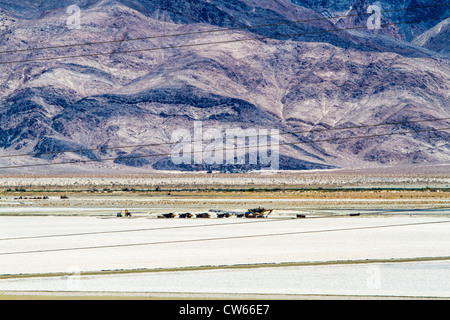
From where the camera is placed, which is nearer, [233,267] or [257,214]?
[233,267]

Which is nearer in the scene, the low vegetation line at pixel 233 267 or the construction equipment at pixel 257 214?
the low vegetation line at pixel 233 267

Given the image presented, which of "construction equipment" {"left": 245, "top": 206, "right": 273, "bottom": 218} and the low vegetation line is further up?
"construction equipment" {"left": 245, "top": 206, "right": 273, "bottom": 218}

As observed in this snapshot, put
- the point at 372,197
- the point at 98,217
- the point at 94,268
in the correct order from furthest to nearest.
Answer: the point at 372,197, the point at 98,217, the point at 94,268

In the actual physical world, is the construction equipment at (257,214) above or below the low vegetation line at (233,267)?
above

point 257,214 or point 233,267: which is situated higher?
point 257,214

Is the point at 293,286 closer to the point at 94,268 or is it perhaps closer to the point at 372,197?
the point at 94,268

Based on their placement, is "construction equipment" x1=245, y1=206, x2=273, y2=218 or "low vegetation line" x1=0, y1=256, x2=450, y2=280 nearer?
"low vegetation line" x1=0, y1=256, x2=450, y2=280

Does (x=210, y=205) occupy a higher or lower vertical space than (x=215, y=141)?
lower

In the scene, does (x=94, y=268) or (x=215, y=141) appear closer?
(x=94, y=268)
